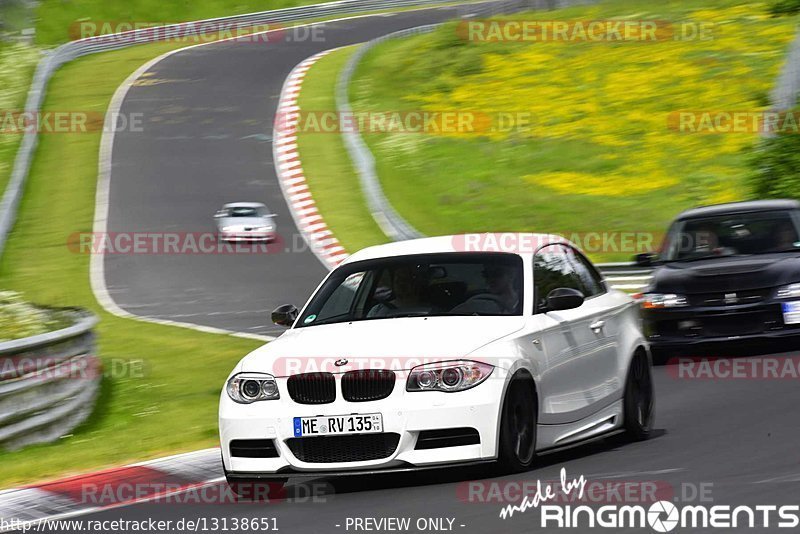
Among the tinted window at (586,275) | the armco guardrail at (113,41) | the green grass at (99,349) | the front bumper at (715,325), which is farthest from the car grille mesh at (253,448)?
the armco guardrail at (113,41)

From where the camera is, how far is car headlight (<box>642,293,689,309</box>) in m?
14.1

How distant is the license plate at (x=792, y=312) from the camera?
44.9 ft

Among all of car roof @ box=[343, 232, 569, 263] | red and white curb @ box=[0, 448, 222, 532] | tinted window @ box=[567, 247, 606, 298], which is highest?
car roof @ box=[343, 232, 569, 263]

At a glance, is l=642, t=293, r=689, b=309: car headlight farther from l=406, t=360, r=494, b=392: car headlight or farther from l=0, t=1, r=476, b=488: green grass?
l=406, t=360, r=494, b=392: car headlight

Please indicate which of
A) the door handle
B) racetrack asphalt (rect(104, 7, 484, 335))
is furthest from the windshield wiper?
racetrack asphalt (rect(104, 7, 484, 335))

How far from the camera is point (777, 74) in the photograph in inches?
1469

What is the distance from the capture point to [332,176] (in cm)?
3431

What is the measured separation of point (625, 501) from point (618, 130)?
29.2 metres

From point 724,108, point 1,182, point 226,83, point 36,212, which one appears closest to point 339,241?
point 36,212

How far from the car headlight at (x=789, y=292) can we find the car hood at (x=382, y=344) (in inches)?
229

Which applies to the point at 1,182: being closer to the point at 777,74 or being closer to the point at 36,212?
the point at 36,212

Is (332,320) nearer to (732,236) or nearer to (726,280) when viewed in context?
(726,280)

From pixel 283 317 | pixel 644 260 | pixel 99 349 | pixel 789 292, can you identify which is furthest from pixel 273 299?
pixel 283 317

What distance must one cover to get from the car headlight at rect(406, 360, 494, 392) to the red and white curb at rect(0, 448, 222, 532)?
1.38 metres
